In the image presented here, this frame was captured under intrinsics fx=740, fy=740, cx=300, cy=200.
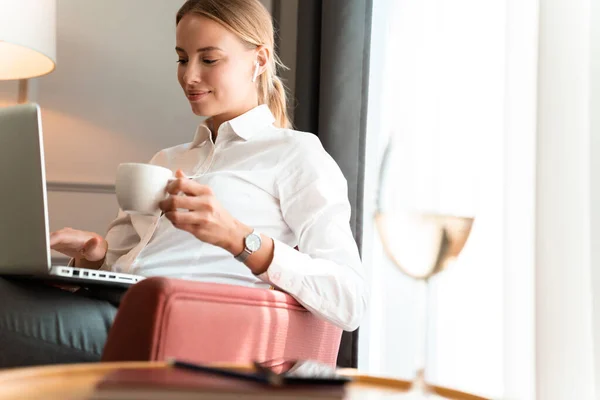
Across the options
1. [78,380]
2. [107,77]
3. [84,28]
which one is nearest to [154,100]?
[107,77]

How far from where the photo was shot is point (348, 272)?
1285 mm

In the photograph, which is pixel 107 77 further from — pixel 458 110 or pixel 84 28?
pixel 458 110

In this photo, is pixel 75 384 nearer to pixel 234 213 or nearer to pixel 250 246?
pixel 250 246

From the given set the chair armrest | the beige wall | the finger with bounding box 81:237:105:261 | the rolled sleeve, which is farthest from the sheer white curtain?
the beige wall

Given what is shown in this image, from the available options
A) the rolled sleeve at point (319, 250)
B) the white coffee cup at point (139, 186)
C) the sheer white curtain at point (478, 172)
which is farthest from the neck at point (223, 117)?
the white coffee cup at point (139, 186)

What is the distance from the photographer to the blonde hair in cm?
169

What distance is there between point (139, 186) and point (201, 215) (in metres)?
0.17

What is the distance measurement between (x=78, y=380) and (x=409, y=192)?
0.93ft

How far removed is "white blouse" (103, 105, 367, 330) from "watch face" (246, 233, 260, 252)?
38mm

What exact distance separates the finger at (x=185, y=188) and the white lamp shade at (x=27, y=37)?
124 centimetres

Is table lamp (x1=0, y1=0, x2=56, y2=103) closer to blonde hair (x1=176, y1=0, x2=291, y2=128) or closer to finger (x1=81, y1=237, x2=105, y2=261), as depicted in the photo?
blonde hair (x1=176, y1=0, x2=291, y2=128)

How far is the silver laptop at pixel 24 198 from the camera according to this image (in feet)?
3.67

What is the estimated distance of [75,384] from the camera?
540 mm

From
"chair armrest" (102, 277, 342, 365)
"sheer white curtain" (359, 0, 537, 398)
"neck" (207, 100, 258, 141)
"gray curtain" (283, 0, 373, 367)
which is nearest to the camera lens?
"chair armrest" (102, 277, 342, 365)
